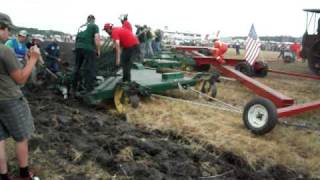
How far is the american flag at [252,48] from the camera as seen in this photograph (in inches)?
577

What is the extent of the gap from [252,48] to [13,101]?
455 inches

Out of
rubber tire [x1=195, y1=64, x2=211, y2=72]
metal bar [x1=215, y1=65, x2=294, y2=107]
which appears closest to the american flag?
rubber tire [x1=195, y1=64, x2=211, y2=72]

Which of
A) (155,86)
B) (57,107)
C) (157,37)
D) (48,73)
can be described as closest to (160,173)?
(57,107)

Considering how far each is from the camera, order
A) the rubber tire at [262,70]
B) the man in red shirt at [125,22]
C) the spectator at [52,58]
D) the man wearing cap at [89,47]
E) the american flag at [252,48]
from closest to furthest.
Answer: the man wearing cap at [89,47]
the man in red shirt at [125,22]
the spectator at [52,58]
the american flag at [252,48]
the rubber tire at [262,70]

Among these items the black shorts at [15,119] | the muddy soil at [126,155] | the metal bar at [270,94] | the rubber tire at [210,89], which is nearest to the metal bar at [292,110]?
the metal bar at [270,94]

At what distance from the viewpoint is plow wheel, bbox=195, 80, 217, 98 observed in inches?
408

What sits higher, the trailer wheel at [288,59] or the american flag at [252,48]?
the american flag at [252,48]

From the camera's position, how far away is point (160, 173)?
5059 millimetres

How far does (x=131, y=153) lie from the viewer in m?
5.51

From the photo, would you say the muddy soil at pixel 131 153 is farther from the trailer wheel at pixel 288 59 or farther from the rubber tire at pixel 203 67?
the trailer wheel at pixel 288 59

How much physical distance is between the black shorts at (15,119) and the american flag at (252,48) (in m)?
11.2

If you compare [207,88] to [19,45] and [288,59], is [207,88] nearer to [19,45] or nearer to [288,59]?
[19,45]

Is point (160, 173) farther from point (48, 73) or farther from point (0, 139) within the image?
point (48, 73)

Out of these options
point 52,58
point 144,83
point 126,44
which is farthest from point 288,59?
point 126,44
